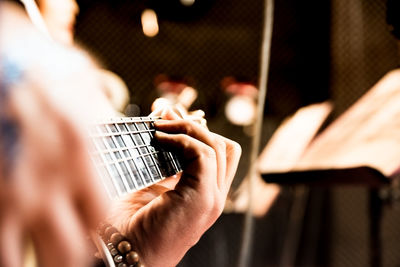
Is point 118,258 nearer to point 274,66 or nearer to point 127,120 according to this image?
point 127,120

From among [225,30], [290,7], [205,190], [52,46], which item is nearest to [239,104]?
[225,30]

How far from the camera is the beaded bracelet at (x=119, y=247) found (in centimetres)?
46

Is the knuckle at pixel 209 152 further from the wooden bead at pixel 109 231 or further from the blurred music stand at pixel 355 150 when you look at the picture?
the blurred music stand at pixel 355 150

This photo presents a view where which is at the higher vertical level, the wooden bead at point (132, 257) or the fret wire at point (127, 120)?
the fret wire at point (127, 120)

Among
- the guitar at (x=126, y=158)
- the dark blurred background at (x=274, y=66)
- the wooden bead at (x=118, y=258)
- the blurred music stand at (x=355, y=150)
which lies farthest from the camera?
A: the dark blurred background at (x=274, y=66)

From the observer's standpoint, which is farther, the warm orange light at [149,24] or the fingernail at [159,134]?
the warm orange light at [149,24]

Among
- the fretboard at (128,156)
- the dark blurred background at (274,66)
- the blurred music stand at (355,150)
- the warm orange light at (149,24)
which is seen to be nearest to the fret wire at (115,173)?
the fretboard at (128,156)

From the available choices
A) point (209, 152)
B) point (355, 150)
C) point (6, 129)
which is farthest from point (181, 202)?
point (355, 150)

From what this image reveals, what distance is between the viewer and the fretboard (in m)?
0.34

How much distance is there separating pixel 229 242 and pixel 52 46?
1.97 m

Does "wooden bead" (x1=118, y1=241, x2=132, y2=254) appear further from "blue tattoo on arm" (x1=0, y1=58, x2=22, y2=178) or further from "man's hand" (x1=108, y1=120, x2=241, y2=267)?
"blue tattoo on arm" (x1=0, y1=58, x2=22, y2=178)

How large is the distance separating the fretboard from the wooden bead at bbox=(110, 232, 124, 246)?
0.08 m

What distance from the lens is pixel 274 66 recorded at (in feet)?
8.56

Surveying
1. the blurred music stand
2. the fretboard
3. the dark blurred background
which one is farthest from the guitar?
the dark blurred background
